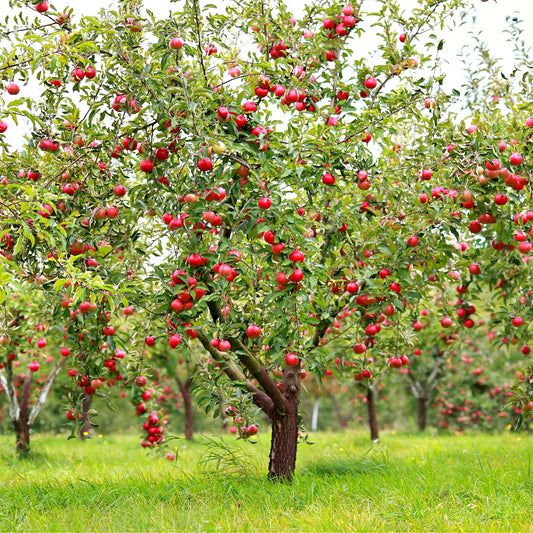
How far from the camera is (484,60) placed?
6645 mm

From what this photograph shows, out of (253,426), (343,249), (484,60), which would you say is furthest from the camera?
(484,60)

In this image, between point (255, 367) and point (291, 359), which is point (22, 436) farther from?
point (291, 359)

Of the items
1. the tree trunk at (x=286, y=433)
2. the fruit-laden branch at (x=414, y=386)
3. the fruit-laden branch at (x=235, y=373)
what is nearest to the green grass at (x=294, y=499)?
the tree trunk at (x=286, y=433)

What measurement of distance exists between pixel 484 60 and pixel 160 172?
14.8ft

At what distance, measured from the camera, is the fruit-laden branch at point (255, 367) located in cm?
464

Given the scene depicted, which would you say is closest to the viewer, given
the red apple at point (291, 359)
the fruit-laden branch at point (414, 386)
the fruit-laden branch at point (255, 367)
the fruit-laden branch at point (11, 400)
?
the red apple at point (291, 359)

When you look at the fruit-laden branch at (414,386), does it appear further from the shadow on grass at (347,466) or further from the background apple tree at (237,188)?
the background apple tree at (237,188)

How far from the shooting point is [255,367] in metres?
4.82

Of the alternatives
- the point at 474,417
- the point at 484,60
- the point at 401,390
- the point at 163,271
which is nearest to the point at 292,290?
the point at 163,271

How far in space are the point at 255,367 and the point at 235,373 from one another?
0.28 m

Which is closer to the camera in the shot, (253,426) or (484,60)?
(253,426)

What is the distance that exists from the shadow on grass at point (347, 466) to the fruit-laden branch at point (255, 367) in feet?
3.15

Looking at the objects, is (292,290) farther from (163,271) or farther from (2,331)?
(2,331)

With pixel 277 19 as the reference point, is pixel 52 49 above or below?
below
